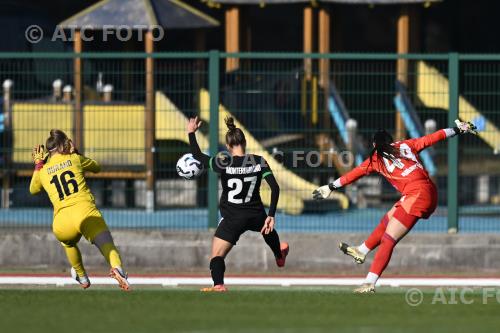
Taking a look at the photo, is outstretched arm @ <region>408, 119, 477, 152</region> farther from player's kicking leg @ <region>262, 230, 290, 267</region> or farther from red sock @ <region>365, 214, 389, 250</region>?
player's kicking leg @ <region>262, 230, 290, 267</region>

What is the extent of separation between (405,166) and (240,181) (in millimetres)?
1609

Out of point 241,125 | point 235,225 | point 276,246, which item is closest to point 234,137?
point 235,225

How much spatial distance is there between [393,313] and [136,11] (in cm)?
1099

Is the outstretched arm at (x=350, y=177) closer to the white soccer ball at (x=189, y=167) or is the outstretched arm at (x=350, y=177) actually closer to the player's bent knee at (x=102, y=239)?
the white soccer ball at (x=189, y=167)

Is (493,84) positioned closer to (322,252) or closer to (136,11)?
(322,252)

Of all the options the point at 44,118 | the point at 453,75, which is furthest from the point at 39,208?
the point at 453,75

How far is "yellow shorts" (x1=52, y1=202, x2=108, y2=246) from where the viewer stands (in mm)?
14219

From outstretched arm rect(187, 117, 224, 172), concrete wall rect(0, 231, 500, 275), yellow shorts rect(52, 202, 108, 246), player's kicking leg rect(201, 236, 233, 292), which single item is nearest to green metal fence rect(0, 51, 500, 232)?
concrete wall rect(0, 231, 500, 275)

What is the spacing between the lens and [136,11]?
22.7 meters

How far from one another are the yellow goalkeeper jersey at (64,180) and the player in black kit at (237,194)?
3.74 feet

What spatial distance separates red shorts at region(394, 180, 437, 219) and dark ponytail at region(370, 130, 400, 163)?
363 mm

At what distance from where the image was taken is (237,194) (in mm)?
14430

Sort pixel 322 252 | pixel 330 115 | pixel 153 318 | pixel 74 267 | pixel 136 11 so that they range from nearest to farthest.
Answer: pixel 153 318
pixel 74 267
pixel 322 252
pixel 330 115
pixel 136 11

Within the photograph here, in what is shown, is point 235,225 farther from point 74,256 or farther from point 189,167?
point 74,256
